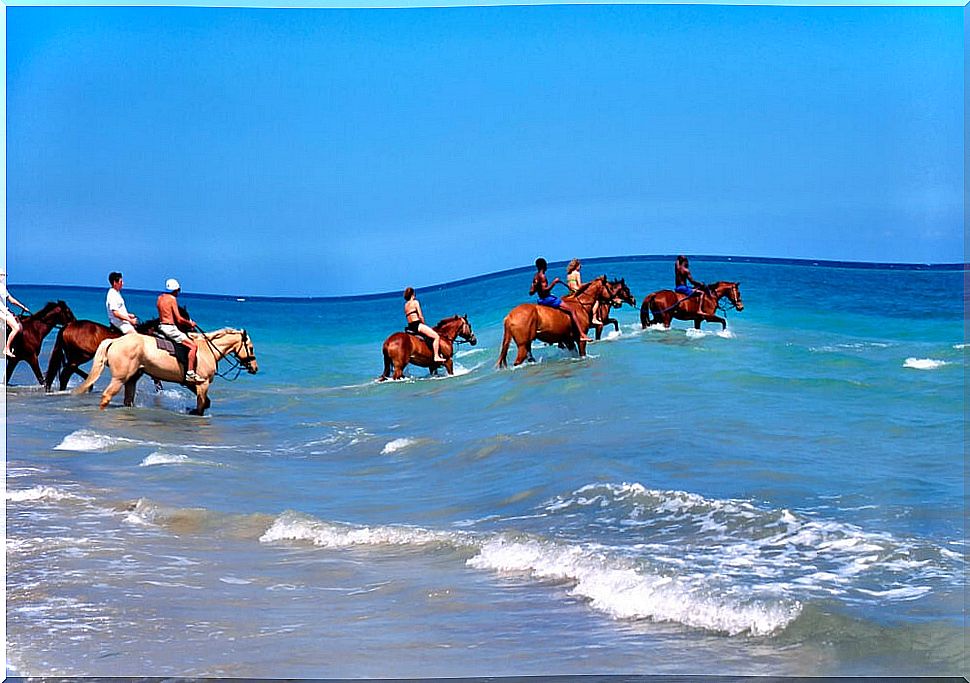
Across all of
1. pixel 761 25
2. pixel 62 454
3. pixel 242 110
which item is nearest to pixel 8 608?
pixel 62 454

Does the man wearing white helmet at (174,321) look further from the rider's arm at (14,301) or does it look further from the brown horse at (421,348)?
the brown horse at (421,348)

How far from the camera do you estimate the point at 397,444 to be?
6.23 m

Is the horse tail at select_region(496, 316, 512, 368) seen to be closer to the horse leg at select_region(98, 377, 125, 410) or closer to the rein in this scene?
the rein

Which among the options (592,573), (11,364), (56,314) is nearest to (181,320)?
(56,314)

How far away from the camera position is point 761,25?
6.03m

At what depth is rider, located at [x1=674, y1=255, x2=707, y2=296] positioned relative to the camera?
20.2 feet

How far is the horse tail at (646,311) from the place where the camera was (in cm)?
678

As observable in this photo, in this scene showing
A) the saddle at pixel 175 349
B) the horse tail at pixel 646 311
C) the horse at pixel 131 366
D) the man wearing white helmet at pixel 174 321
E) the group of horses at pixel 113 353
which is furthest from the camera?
the horse at pixel 131 366

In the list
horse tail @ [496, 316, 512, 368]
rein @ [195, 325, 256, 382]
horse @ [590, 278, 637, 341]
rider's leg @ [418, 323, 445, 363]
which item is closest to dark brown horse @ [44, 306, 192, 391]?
rein @ [195, 325, 256, 382]

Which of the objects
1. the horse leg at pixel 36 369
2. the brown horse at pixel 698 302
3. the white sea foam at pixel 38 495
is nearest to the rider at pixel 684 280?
the brown horse at pixel 698 302

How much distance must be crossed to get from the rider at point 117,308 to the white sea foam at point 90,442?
62 centimetres

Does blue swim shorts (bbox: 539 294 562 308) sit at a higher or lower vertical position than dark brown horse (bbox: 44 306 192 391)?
higher

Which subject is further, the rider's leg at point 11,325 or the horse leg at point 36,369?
the horse leg at point 36,369

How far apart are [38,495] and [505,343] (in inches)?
104
